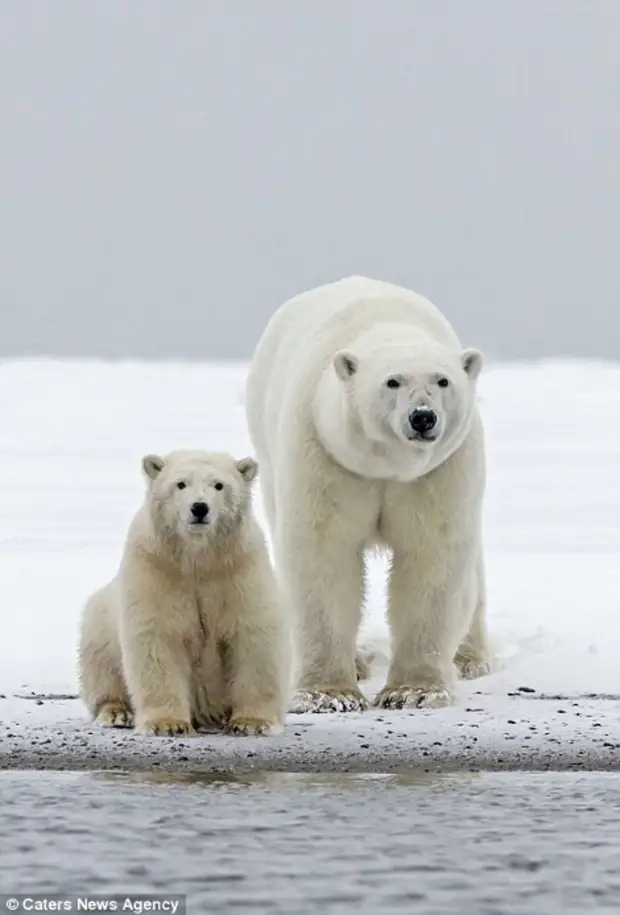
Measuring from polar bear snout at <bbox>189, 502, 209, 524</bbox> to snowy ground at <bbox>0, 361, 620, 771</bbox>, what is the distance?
0.59 meters

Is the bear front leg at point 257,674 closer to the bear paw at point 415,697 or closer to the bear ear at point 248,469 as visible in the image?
the bear ear at point 248,469

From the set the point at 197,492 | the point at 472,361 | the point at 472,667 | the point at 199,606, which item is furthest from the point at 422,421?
the point at 472,667

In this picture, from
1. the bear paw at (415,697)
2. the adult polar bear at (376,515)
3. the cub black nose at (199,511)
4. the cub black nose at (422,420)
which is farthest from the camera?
the bear paw at (415,697)

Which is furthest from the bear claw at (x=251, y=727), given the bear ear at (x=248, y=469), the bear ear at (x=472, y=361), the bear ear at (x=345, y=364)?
the bear ear at (x=472, y=361)

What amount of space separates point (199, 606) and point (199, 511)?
0.90ft

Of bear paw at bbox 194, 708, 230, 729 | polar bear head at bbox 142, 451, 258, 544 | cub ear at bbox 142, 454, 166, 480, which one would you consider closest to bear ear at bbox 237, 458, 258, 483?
polar bear head at bbox 142, 451, 258, 544

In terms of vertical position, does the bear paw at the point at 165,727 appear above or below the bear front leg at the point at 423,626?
below

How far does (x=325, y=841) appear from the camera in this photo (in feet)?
13.3

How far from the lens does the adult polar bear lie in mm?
5738

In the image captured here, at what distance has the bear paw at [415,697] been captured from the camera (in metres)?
5.85

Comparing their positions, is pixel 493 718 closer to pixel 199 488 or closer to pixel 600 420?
pixel 199 488

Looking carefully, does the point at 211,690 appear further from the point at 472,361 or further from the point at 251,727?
the point at 472,361

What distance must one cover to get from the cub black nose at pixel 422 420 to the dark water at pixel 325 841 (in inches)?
43.8

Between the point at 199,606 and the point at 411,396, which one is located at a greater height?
the point at 411,396
